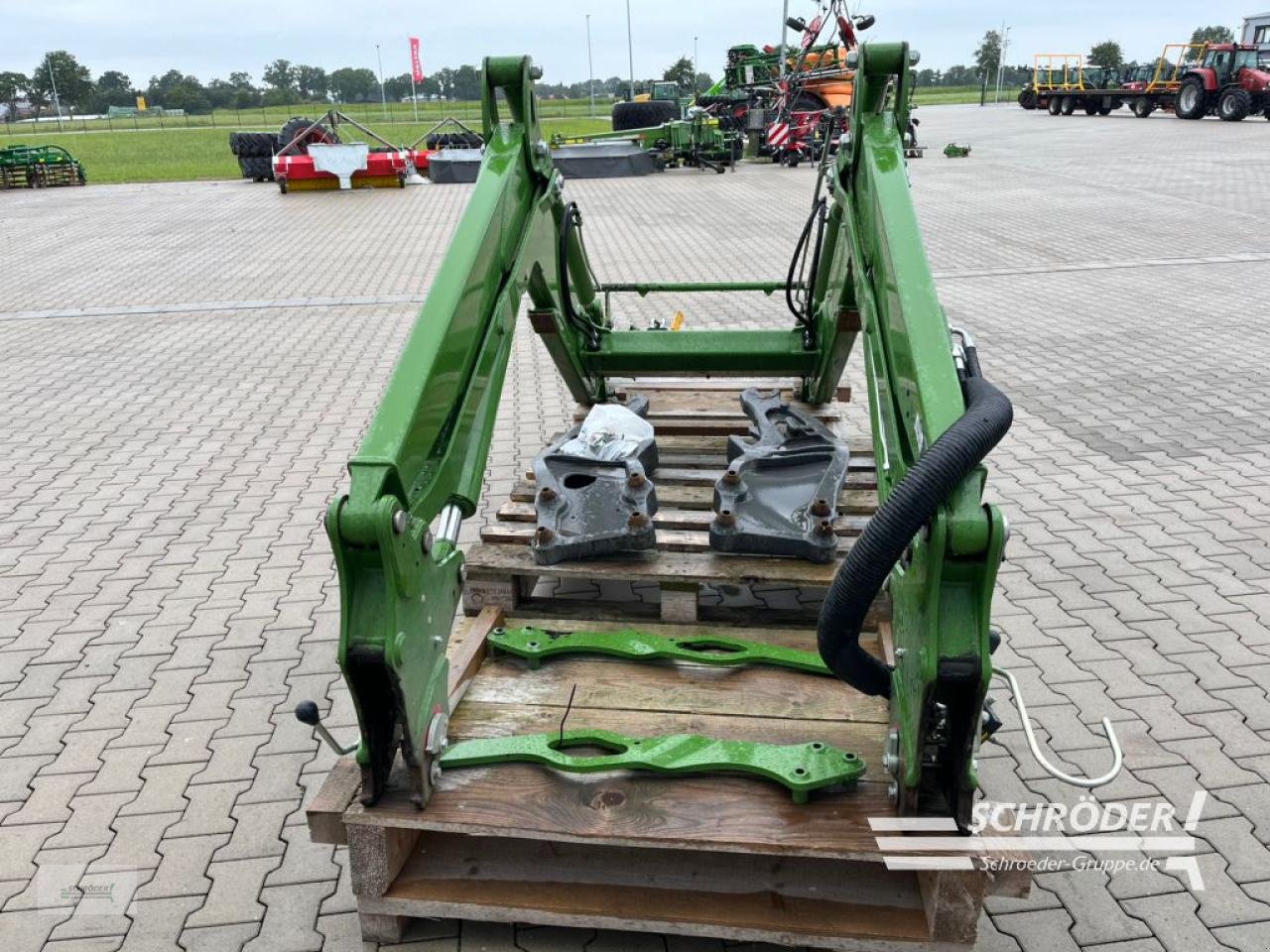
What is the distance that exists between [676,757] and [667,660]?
539mm

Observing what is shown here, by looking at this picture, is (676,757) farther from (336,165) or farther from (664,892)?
(336,165)

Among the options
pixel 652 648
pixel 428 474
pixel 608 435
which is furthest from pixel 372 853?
pixel 608 435

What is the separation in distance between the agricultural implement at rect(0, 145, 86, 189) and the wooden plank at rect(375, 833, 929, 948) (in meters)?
22.7

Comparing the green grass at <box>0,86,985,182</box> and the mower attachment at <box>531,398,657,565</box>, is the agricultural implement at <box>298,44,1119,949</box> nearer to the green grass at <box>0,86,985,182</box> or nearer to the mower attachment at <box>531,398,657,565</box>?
the mower attachment at <box>531,398,657,565</box>

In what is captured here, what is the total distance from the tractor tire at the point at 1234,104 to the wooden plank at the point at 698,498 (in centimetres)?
2537

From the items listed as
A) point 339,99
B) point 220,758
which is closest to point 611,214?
point 220,758

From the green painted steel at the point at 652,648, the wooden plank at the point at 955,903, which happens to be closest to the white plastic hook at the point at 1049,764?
the wooden plank at the point at 955,903

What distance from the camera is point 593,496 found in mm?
3414

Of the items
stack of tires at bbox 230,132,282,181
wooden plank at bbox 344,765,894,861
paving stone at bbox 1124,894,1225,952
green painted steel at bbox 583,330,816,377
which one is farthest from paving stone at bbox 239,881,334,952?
stack of tires at bbox 230,132,282,181

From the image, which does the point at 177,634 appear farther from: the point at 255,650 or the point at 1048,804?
the point at 1048,804

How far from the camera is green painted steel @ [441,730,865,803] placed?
2.30 metres

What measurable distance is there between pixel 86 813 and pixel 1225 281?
31.7 feet

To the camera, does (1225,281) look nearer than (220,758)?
No

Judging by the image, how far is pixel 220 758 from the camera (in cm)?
306
